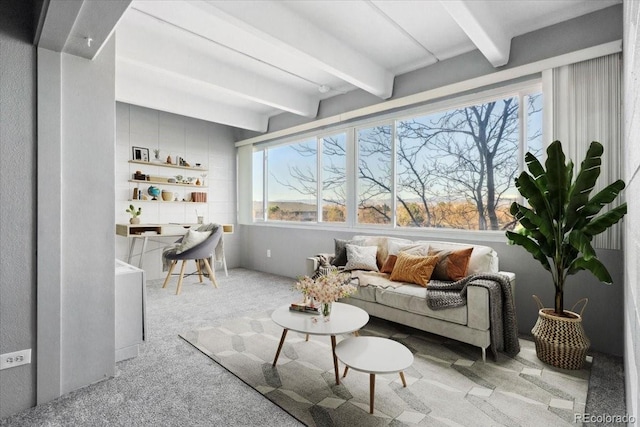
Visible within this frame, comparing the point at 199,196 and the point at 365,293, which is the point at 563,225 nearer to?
the point at 365,293

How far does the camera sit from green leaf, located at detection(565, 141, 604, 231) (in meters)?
2.26

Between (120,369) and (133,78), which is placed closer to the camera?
(120,369)

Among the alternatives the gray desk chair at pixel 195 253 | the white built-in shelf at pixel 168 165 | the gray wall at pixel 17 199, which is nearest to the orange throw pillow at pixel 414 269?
the gray desk chair at pixel 195 253

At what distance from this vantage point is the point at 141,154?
5145mm

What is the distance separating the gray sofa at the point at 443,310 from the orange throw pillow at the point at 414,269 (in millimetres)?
81

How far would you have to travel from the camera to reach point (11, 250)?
188cm

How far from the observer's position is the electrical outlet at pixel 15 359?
6.04 feet

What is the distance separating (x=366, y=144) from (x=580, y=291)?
2846mm

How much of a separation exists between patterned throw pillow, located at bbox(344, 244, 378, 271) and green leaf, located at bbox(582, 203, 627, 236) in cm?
191

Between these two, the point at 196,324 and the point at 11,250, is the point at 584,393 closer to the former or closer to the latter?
the point at 196,324

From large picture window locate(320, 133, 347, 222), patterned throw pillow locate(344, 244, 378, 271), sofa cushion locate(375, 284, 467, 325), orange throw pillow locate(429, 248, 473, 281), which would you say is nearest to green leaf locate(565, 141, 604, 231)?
orange throw pillow locate(429, 248, 473, 281)

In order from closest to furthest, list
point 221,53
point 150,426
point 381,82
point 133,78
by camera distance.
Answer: point 150,426, point 221,53, point 381,82, point 133,78

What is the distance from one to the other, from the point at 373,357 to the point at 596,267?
1.65 metres

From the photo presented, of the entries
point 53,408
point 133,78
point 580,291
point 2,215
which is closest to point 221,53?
point 133,78
